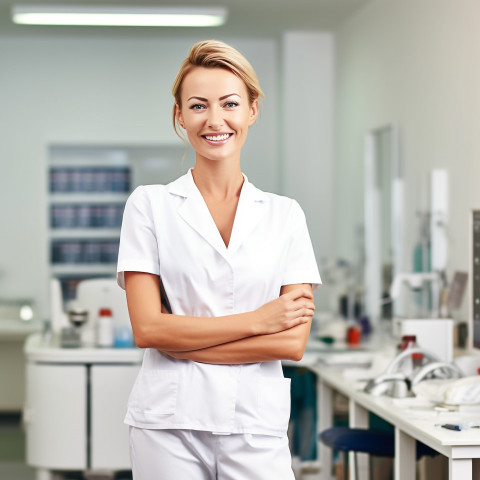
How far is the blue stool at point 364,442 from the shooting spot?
9.69 feet

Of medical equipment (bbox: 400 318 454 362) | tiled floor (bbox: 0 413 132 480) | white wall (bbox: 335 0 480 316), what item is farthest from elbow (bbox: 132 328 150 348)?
tiled floor (bbox: 0 413 132 480)

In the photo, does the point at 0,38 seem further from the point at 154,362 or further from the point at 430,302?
the point at 154,362

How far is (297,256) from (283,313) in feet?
0.43

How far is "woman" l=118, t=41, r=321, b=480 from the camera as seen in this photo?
4.89 feet

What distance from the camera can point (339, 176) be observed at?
6477 mm

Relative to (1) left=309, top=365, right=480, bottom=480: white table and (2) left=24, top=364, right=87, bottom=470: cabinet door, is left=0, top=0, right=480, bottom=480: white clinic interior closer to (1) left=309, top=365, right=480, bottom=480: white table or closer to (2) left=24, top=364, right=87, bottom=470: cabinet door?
(2) left=24, top=364, right=87, bottom=470: cabinet door

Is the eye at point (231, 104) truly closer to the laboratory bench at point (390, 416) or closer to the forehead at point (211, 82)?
the forehead at point (211, 82)

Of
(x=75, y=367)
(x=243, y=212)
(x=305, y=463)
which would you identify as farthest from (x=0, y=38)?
(x=243, y=212)

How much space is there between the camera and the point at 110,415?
431cm

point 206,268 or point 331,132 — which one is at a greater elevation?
point 331,132

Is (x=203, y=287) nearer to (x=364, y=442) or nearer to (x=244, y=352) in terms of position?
(x=244, y=352)

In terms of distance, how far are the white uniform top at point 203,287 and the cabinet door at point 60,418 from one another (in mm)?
2863

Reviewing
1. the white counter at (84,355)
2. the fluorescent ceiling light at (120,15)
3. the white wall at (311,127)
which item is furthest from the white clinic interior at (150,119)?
the white counter at (84,355)

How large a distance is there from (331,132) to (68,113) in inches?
84.5
